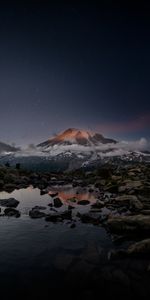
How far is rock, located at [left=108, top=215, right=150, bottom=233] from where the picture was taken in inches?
720

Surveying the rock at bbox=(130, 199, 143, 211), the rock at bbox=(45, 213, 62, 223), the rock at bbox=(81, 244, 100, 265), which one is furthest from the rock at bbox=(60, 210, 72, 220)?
the rock at bbox=(81, 244, 100, 265)

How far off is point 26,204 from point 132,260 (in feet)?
67.1

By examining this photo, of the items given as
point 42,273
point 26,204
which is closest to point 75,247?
point 42,273

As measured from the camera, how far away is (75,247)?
1672 cm

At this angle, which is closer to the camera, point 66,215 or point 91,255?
point 91,255

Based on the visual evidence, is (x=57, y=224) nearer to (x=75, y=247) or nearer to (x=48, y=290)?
(x=75, y=247)

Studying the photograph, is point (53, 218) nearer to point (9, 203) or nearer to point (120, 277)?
point (9, 203)

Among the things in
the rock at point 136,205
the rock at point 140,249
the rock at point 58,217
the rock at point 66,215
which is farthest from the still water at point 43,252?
the rock at point 136,205

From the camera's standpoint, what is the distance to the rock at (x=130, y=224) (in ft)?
60.0

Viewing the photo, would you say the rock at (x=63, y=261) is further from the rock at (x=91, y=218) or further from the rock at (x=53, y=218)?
the rock at (x=53, y=218)

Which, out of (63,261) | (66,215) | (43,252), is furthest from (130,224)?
(66,215)

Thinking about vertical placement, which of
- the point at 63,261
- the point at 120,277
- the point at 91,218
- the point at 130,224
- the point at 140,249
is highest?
the point at 130,224

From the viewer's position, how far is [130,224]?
1900 cm

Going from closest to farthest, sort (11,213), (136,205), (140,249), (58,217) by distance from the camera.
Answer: (140,249)
(58,217)
(11,213)
(136,205)
